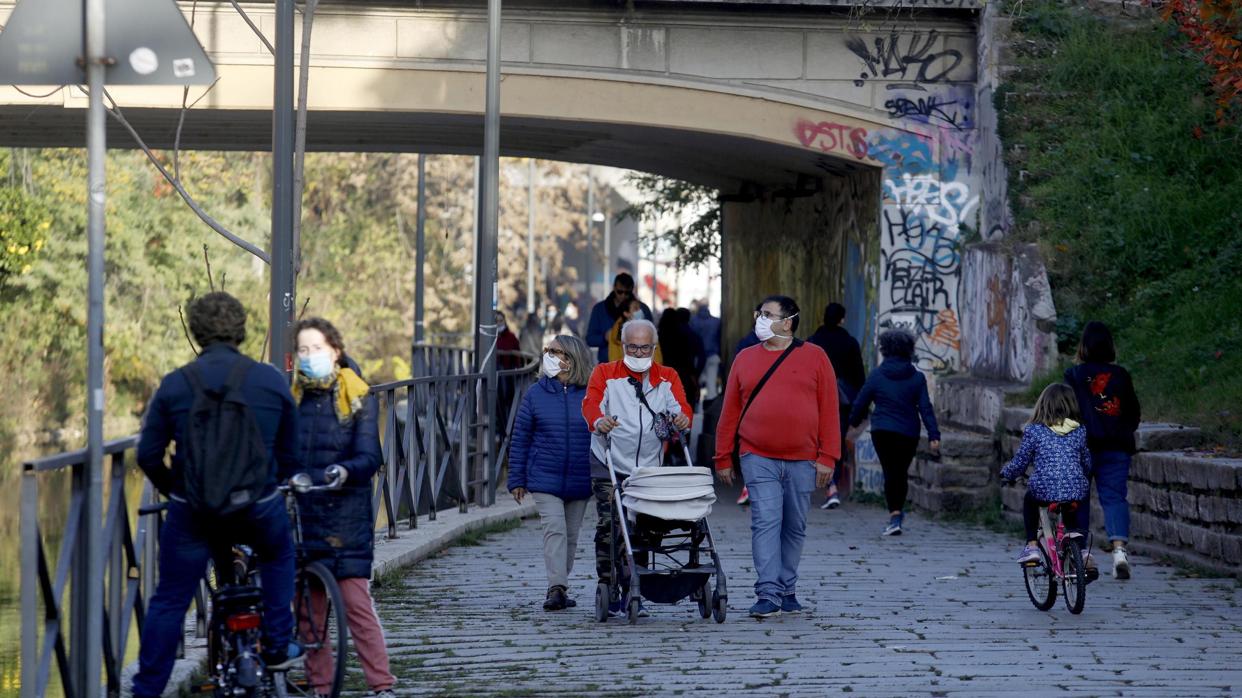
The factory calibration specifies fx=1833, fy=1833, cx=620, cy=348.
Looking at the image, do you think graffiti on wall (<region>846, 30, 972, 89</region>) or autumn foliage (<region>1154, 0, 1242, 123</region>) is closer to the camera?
autumn foliage (<region>1154, 0, 1242, 123</region>)

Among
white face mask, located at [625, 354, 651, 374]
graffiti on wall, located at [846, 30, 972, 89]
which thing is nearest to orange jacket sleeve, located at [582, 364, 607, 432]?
white face mask, located at [625, 354, 651, 374]

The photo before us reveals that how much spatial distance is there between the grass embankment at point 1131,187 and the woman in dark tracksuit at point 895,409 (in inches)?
71.5

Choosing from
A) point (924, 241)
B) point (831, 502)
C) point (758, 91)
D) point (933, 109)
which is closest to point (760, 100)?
point (758, 91)

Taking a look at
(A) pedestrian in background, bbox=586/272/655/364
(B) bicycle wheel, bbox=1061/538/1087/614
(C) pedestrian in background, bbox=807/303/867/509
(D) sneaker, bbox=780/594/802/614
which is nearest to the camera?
(B) bicycle wheel, bbox=1061/538/1087/614

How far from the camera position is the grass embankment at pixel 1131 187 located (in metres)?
15.4

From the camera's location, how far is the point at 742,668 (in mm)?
8070

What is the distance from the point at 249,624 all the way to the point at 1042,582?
196 inches

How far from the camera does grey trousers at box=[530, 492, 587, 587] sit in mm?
9922

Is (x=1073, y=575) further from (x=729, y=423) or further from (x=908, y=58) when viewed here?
(x=908, y=58)

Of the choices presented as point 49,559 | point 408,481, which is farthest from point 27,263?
point 49,559

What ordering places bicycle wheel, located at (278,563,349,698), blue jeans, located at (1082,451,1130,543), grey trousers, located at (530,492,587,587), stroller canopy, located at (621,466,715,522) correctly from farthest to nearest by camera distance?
blue jeans, located at (1082,451,1130,543), grey trousers, located at (530,492,587,587), stroller canopy, located at (621,466,715,522), bicycle wheel, located at (278,563,349,698)

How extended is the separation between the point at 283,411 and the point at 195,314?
46cm

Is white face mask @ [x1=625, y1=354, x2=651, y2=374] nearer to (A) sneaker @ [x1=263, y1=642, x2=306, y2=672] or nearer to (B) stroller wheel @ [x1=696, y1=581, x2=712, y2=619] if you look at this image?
(B) stroller wheel @ [x1=696, y1=581, x2=712, y2=619]

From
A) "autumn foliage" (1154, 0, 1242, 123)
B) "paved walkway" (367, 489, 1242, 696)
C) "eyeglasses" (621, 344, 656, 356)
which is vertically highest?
"autumn foliage" (1154, 0, 1242, 123)
